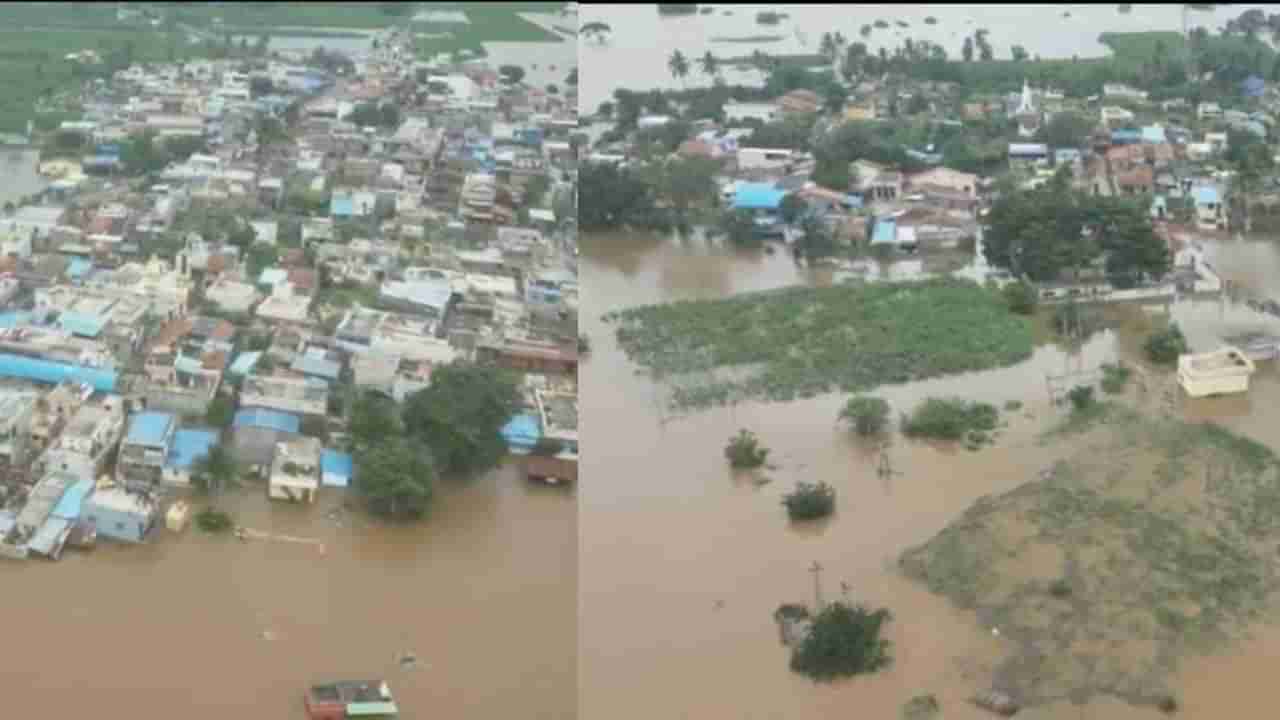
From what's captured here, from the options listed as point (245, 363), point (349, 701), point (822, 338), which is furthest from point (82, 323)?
point (822, 338)

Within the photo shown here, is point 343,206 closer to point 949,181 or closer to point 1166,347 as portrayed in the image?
point 949,181

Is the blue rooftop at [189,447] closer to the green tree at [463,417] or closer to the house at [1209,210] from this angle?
the green tree at [463,417]

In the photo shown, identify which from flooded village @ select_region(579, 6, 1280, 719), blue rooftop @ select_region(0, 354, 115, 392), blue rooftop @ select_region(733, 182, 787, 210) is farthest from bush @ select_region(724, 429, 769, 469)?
blue rooftop @ select_region(733, 182, 787, 210)

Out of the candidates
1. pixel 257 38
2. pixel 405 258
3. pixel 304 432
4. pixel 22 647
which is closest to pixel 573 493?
pixel 304 432

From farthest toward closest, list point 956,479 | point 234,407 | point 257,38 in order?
point 257,38 < point 234,407 < point 956,479

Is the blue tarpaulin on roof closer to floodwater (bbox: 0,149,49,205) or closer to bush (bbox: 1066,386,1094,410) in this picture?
bush (bbox: 1066,386,1094,410)

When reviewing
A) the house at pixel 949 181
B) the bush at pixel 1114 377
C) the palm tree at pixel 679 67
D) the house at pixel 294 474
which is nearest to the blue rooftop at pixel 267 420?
the house at pixel 294 474

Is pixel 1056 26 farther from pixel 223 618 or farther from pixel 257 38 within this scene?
pixel 223 618
